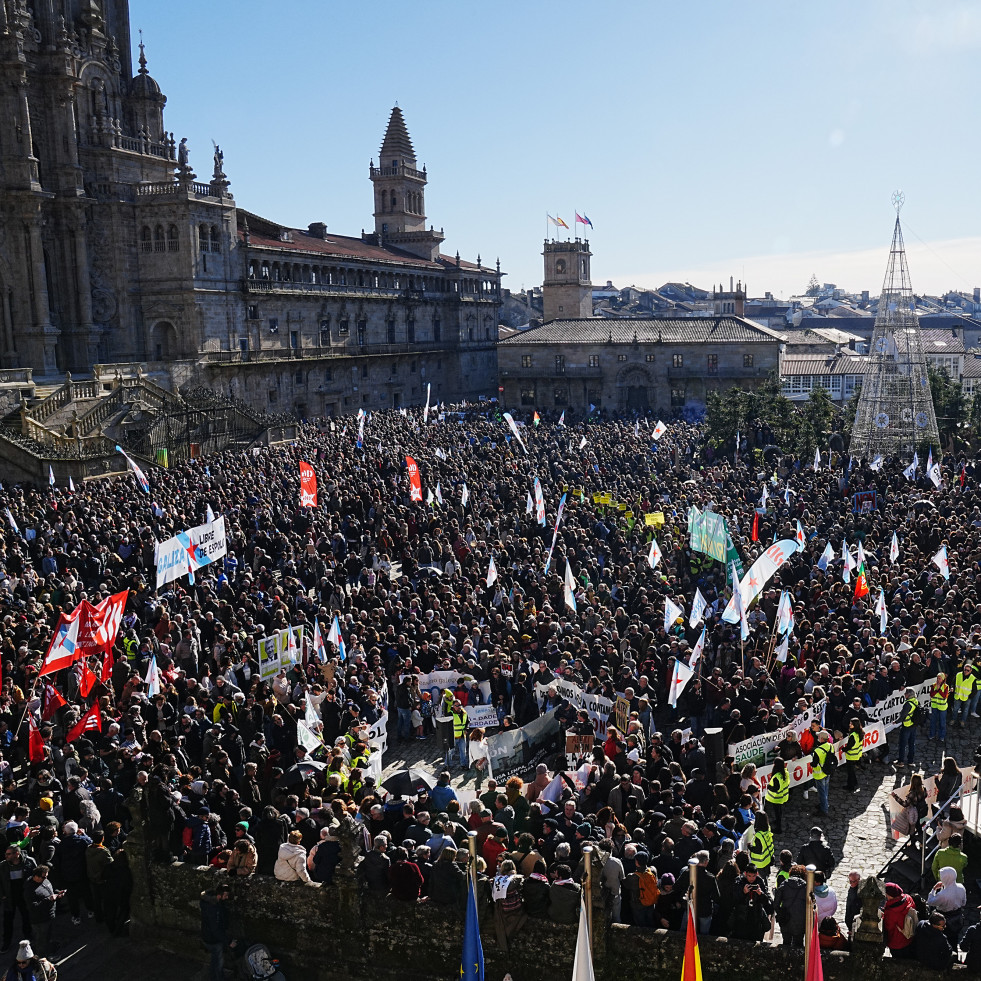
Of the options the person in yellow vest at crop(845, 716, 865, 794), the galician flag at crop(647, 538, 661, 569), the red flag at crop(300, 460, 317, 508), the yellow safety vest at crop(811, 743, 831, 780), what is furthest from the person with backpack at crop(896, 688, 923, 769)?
the red flag at crop(300, 460, 317, 508)

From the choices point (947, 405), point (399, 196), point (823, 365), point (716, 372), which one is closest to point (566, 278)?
point (399, 196)

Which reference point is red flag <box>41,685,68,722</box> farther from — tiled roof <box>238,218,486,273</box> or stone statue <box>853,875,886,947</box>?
tiled roof <box>238,218,486,273</box>

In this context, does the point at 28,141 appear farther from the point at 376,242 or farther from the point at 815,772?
the point at 815,772

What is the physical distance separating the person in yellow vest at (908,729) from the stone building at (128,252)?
38671mm

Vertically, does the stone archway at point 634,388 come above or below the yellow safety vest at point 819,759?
above

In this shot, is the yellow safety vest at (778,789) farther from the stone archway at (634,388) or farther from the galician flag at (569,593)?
the stone archway at (634,388)

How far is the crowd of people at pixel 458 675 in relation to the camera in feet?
37.2

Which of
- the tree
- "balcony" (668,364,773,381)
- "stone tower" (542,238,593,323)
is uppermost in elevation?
"stone tower" (542,238,593,323)

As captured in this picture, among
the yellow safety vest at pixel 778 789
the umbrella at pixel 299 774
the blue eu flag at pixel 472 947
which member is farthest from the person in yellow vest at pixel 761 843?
the umbrella at pixel 299 774

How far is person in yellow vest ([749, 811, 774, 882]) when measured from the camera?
39.0 ft

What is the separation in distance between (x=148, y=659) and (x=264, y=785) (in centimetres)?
527

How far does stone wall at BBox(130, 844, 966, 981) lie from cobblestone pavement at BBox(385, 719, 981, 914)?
2.81 meters

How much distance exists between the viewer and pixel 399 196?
85375mm

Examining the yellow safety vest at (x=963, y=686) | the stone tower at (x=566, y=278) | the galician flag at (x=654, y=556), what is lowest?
the yellow safety vest at (x=963, y=686)
